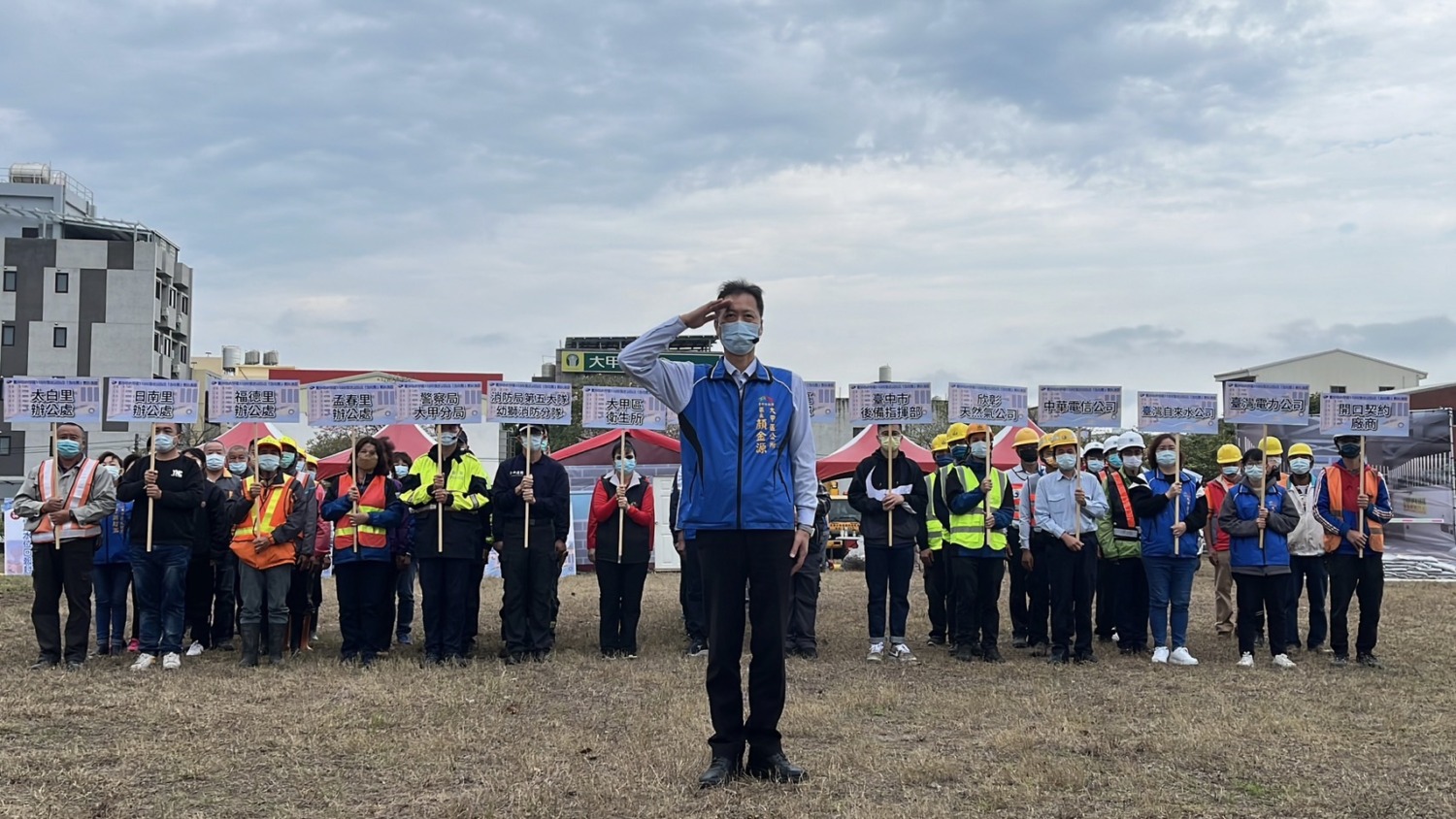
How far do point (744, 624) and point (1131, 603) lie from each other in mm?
7378

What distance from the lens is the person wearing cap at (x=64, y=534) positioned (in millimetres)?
10547

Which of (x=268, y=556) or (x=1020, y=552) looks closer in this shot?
(x=268, y=556)

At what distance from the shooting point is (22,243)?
221 ft

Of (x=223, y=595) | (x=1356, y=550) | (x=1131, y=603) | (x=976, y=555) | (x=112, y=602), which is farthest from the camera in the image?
(x=223, y=595)

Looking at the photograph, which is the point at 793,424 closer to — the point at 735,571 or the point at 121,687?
the point at 735,571

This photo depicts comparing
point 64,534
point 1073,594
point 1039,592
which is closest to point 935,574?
point 1039,592

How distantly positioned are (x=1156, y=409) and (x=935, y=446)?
7.77ft

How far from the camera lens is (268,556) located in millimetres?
10789

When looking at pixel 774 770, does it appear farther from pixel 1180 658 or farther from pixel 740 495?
pixel 1180 658

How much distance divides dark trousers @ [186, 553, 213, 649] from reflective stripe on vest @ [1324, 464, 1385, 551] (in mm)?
10478

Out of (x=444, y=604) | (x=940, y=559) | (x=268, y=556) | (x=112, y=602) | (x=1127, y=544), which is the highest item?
(x=1127, y=544)

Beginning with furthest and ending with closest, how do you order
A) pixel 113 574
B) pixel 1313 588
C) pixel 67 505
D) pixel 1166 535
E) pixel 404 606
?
pixel 404 606
pixel 1313 588
pixel 113 574
pixel 1166 535
pixel 67 505

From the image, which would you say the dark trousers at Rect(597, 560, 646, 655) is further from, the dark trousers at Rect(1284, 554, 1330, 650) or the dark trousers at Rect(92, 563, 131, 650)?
the dark trousers at Rect(1284, 554, 1330, 650)

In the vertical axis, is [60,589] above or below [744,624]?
below
